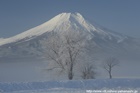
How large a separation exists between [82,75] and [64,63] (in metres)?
8.35

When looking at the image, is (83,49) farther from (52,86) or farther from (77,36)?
(52,86)

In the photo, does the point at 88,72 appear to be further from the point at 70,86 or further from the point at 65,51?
the point at 70,86

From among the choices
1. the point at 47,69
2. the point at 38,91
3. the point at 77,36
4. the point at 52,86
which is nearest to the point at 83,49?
the point at 77,36

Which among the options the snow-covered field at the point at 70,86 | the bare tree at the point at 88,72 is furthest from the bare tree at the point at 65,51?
the snow-covered field at the point at 70,86

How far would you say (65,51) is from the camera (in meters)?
59.8

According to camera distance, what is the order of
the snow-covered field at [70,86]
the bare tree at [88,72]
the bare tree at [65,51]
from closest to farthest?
the snow-covered field at [70,86] → the bare tree at [65,51] → the bare tree at [88,72]

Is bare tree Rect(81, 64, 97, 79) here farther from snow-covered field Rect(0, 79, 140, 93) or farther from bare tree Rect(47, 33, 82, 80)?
snow-covered field Rect(0, 79, 140, 93)

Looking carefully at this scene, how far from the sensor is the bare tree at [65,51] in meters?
59.9

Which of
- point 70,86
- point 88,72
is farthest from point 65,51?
point 70,86

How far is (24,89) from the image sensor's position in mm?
39594

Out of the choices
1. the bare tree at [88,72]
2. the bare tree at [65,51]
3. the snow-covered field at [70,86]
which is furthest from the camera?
the bare tree at [88,72]

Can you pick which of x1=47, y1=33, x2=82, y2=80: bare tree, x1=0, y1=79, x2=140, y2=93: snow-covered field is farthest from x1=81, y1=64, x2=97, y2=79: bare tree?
x1=0, y1=79, x2=140, y2=93: snow-covered field

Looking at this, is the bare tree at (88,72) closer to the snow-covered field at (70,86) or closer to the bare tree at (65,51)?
the bare tree at (65,51)

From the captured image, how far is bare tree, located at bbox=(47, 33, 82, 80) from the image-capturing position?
5991cm
